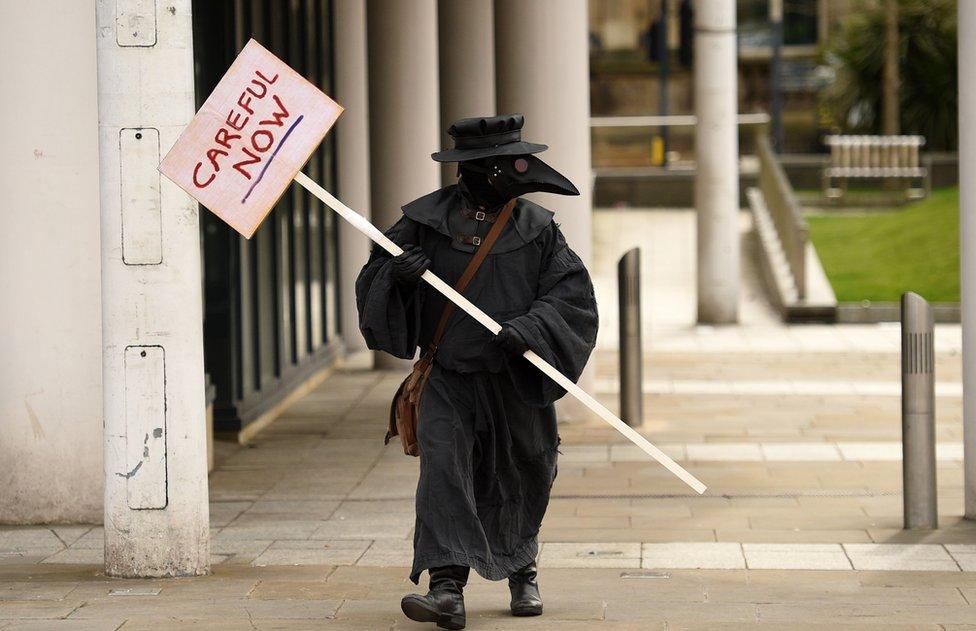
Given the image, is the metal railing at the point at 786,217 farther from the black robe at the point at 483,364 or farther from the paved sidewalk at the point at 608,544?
the black robe at the point at 483,364

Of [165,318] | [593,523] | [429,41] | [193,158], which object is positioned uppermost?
[429,41]

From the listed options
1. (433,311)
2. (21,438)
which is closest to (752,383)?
(21,438)

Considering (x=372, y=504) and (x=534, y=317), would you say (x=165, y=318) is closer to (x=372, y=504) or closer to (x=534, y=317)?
(x=534, y=317)

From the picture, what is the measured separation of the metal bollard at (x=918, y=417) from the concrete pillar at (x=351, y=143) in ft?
25.8

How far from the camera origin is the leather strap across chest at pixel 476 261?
5.88m

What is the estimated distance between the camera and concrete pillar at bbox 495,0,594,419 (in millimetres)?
11117

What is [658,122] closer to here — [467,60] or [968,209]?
[467,60]

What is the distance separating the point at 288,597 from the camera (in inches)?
253

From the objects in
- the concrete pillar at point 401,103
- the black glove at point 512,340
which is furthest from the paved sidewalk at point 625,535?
the concrete pillar at point 401,103

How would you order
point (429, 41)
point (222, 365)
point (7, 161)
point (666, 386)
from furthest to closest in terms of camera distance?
1. point (429, 41)
2. point (666, 386)
3. point (222, 365)
4. point (7, 161)

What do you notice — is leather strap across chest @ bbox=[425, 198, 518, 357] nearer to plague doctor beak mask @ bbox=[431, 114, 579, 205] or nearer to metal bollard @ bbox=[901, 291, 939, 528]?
plague doctor beak mask @ bbox=[431, 114, 579, 205]

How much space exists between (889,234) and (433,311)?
1780cm

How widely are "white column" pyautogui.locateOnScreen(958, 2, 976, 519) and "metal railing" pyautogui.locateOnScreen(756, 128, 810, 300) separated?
10.4 meters

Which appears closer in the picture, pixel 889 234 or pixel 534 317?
pixel 534 317
